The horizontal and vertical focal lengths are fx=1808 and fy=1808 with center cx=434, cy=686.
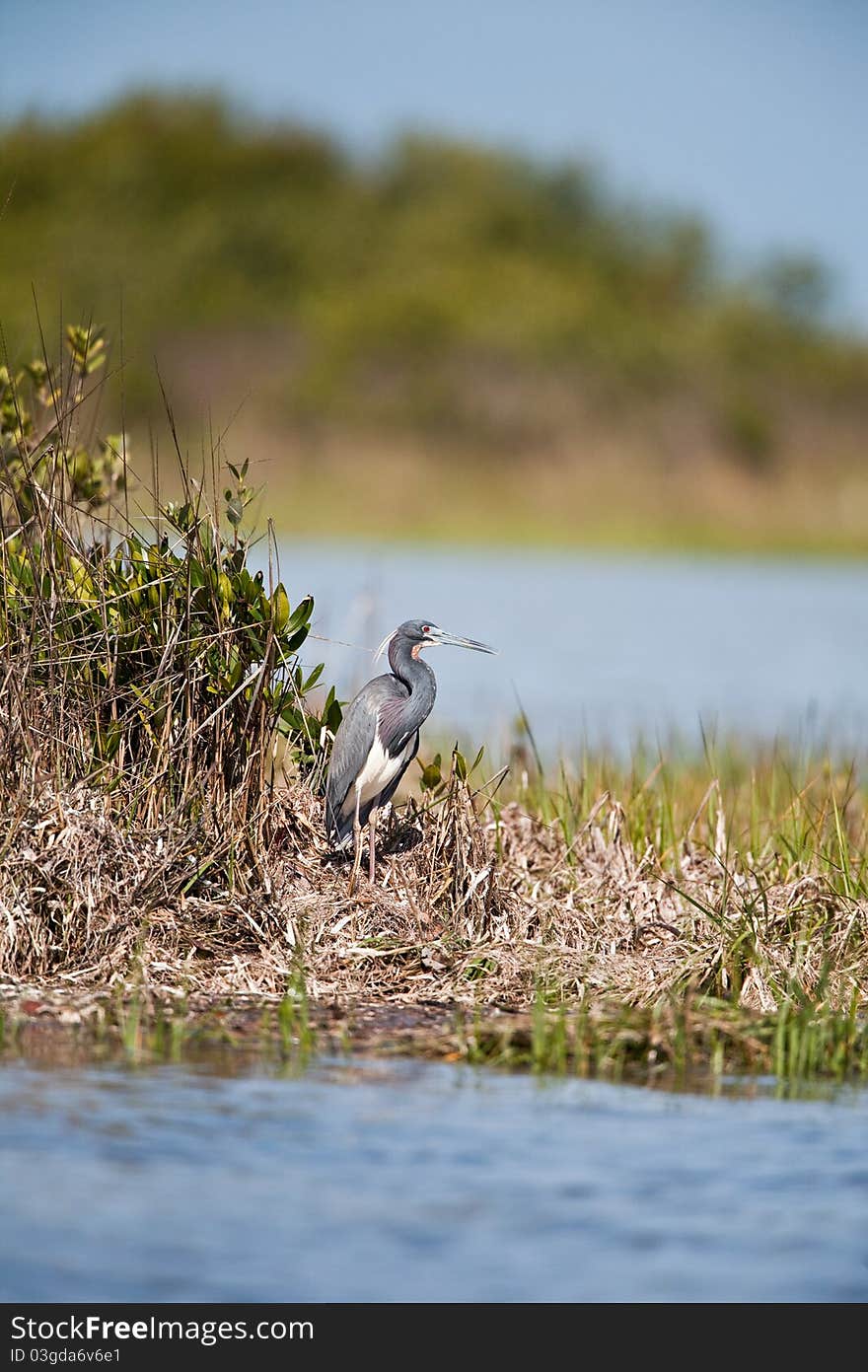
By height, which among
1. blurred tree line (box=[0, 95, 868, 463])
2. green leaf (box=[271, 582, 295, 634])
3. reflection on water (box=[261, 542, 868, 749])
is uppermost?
blurred tree line (box=[0, 95, 868, 463])

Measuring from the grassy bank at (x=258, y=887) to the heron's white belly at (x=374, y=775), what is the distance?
249 mm

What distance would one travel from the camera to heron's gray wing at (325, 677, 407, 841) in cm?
630

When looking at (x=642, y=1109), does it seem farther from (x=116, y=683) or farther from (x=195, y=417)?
(x=195, y=417)

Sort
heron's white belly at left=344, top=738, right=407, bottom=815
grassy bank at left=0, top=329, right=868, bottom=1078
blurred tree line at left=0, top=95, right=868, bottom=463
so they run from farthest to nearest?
blurred tree line at left=0, top=95, right=868, bottom=463 → heron's white belly at left=344, top=738, right=407, bottom=815 → grassy bank at left=0, top=329, right=868, bottom=1078

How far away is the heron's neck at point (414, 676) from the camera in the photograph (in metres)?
6.49

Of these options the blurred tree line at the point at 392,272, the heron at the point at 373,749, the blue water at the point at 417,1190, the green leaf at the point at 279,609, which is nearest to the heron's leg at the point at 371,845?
the heron at the point at 373,749

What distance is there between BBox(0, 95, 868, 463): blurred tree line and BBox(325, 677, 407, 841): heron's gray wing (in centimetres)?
3640

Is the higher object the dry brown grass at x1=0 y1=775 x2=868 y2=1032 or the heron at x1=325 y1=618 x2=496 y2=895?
the heron at x1=325 y1=618 x2=496 y2=895

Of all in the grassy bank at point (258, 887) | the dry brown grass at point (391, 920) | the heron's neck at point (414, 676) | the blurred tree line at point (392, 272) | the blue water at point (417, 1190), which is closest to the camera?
the blue water at point (417, 1190)

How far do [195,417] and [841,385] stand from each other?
693 inches

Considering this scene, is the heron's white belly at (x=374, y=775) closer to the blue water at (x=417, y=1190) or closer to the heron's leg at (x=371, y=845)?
the heron's leg at (x=371, y=845)

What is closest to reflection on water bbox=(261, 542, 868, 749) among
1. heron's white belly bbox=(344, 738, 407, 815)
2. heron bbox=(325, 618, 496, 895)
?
heron bbox=(325, 618, 496, 895)

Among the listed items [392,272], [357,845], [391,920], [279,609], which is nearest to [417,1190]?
[391,920]

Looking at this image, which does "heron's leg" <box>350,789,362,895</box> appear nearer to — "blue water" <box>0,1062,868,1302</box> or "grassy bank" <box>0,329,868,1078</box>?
"grassy bank" <box>0,329,868,1078</box>
